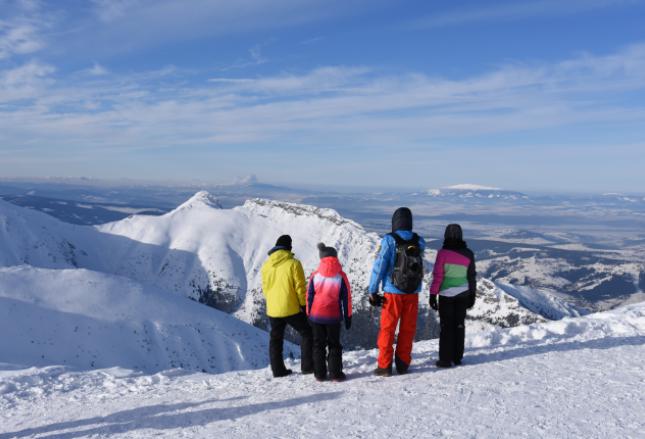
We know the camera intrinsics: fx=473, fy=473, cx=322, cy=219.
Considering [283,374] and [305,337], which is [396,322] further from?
[283,374]

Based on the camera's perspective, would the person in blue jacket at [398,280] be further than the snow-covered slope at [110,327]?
No

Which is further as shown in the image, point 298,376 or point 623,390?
point 298,376

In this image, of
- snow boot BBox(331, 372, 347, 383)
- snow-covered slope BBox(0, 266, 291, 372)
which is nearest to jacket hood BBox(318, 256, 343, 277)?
snow boot BBox(331, 372, 347, 383)

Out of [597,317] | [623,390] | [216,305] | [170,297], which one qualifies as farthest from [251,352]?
[216,305]

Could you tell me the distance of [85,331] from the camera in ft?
231

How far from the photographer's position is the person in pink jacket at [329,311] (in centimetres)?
984

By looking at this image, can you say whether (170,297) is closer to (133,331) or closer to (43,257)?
(133,331)

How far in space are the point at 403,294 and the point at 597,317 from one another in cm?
973

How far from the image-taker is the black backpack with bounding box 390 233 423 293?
9484mm

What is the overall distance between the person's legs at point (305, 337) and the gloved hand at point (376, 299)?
1.82m

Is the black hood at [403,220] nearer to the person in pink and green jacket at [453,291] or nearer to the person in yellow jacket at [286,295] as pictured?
the person in pink and green jacket at [453,291]

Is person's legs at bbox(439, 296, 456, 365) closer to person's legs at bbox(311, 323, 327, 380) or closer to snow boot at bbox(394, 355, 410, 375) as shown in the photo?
snow boot at bbox(394, 355, 410, 375)

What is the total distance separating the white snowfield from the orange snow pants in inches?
18.1

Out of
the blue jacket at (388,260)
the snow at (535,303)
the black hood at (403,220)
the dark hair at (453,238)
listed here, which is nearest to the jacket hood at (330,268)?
the blue jacket at (388,260)
